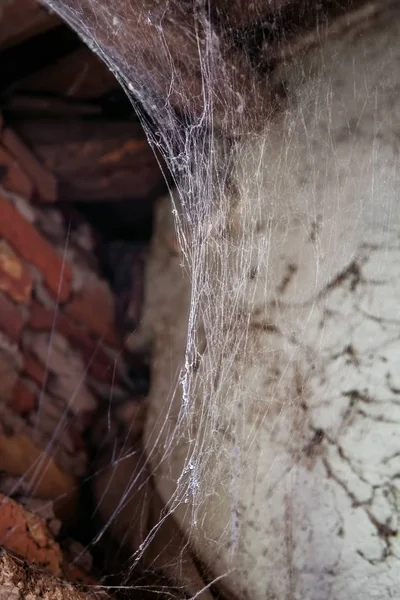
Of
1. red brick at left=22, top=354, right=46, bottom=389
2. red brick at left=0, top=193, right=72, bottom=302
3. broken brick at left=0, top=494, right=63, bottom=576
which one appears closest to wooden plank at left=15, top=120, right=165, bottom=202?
red brick at left=0, top=193, right=72, bottom=302

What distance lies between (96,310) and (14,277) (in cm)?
37

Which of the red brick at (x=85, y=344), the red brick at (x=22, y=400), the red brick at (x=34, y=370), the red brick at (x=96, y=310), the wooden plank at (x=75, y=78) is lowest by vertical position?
the red brick at (x=22, y=400)

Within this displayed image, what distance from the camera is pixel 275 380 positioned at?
52.3 inches

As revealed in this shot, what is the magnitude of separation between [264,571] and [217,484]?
0.88 feet

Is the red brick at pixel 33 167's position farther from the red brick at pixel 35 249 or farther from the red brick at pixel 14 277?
the red brick at pixel 14 277

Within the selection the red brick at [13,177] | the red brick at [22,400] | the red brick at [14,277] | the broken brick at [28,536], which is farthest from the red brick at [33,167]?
the broken brick at [28,536]

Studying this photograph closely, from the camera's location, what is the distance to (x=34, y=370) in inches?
71.7

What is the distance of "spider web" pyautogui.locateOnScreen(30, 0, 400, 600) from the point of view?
1250 mm

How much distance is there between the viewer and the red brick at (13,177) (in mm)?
1860

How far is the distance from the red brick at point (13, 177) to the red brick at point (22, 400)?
753mm

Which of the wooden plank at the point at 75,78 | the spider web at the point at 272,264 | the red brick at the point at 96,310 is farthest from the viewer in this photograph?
the red brick at the point at 96,310

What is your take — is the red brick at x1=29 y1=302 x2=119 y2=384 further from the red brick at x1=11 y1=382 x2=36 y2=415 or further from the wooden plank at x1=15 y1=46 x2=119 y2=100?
the wooden plank at x1=15 y1=46 x2=119 y2=100

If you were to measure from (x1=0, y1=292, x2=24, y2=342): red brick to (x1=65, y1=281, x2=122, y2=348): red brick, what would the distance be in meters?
0.21

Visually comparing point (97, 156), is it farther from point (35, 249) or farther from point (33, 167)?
point (35, 249)
